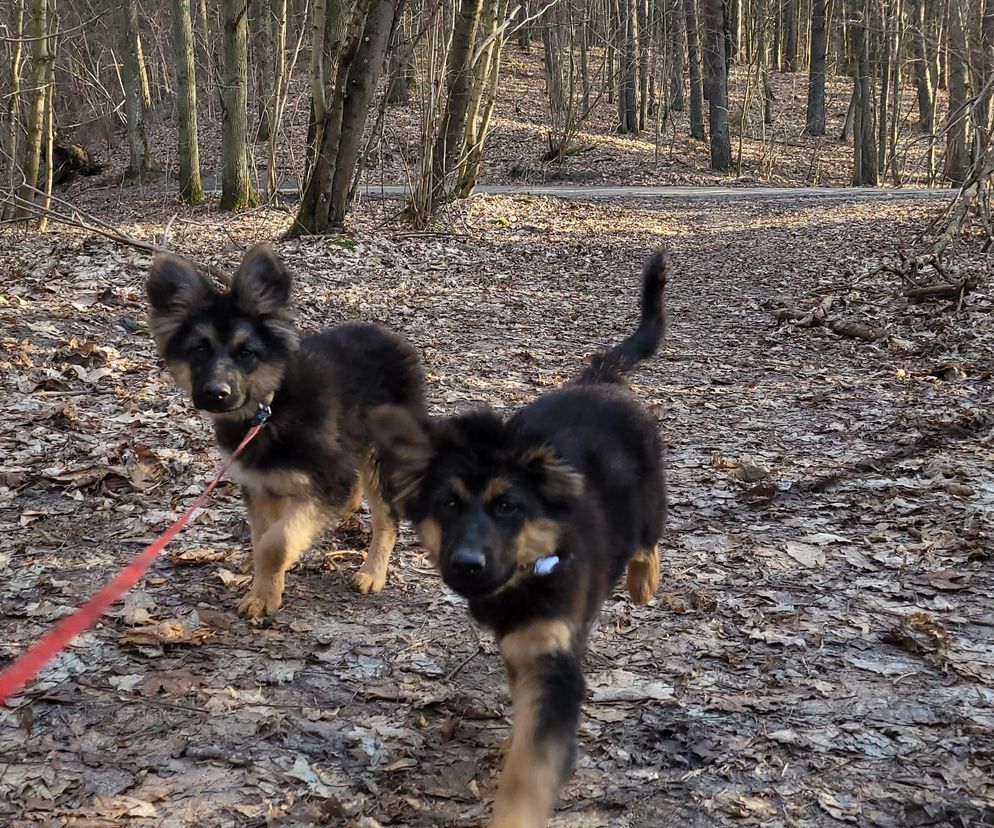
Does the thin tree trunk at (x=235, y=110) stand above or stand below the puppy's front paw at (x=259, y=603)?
above

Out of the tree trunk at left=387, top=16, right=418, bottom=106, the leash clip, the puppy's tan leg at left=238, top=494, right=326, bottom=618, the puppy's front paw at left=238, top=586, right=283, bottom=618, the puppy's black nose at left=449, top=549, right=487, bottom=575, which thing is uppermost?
the tree trunk at left=387, top=16, right=418, bottom=106

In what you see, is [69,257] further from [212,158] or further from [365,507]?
[212,158]

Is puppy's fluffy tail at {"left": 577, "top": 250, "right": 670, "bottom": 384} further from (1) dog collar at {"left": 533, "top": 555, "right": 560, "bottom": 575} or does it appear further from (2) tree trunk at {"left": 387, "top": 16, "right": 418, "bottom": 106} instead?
(2) tree trunk at {"left": 387, "top": 16, "right": 418, "bottom": 106}

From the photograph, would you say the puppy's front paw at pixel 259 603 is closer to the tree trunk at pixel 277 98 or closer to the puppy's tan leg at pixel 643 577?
the puppy's tan leg at pixel 643 577

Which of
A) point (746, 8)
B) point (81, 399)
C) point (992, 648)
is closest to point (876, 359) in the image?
point (992, 648)

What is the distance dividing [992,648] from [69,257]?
39.0 ft

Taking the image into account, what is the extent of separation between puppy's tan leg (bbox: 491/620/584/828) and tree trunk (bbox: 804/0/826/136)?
40887 millimetres

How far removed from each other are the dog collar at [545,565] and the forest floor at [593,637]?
100 centimetres

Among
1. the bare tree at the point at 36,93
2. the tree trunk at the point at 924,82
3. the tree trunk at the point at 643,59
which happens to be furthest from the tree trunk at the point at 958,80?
the bare tree at the point at 36,93

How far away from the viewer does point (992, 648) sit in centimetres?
445

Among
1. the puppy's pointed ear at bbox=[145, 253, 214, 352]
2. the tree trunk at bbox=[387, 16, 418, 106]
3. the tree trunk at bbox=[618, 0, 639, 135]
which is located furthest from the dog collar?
the tree trunk at bbox=[618, 0, 639, 135]

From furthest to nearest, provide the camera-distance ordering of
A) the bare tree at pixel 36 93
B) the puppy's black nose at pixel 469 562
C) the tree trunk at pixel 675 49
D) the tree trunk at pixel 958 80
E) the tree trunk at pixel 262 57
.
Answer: the tree trunk at pixel 675 49, the tree trunk at pixel 958 80, the tree trunk at pixel 262 57, the bare tree at pixel 36 93, the puppy's black nose at pixel 469 562

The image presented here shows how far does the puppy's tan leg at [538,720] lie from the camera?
10.3 ft

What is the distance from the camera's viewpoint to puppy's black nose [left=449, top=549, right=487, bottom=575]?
3.27m
